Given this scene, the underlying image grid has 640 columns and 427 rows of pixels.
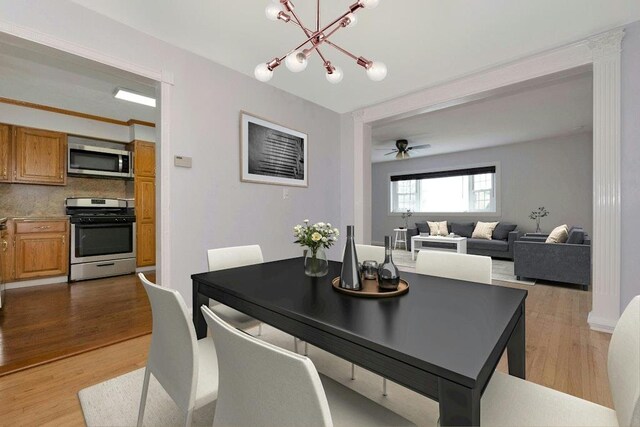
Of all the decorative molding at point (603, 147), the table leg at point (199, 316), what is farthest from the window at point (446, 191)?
the table leg at point (199, 316)

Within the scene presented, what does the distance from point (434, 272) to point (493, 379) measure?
0.77 m

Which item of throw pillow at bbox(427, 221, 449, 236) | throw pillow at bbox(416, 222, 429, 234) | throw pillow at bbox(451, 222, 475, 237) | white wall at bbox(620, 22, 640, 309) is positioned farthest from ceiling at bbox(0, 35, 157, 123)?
throw pillow at bbox(451, 222, 475, 237)

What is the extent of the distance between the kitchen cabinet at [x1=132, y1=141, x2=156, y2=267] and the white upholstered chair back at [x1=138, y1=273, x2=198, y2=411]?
13.3 feet

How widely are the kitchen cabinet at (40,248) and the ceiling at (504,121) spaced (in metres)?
4.88

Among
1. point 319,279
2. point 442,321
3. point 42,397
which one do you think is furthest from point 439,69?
point 42,397

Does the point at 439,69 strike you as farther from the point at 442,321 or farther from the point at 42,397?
the point at 42,397

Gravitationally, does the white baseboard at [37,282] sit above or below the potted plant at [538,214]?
below

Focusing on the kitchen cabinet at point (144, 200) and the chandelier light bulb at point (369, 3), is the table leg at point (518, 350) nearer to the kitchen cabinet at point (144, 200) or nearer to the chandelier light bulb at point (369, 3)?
the chandelier light bulb at point (369, 3)

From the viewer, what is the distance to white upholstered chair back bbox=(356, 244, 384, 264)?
2047 mm

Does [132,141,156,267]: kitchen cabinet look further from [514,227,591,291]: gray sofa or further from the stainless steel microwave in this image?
[514,227,591,291]: gray sofa

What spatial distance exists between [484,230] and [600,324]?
3.99m

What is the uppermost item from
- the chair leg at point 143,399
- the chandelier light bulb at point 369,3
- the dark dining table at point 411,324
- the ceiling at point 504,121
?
the ceiling at point 504,121

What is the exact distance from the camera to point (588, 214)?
5461 millimetres

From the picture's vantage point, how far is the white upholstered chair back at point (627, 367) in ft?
2.26
